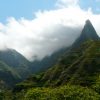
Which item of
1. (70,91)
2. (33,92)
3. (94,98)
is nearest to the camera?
(94,98)

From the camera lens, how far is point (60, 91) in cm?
16112

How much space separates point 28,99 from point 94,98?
29.2 m

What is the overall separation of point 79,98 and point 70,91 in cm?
1052

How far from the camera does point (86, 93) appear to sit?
155 metres

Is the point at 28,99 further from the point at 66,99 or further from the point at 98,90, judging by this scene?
the point at 98,90

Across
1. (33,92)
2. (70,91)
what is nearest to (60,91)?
(70,91)

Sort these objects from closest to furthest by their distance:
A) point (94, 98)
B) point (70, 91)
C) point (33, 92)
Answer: point (94, 98), point (70, 91), point (33, 92)

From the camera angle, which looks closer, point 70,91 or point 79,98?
point 79,98

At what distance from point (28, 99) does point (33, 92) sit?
831cm

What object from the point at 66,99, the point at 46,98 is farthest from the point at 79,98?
the point at 46,98

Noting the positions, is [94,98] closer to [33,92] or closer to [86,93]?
[86,93]

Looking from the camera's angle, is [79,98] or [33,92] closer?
[79,98]

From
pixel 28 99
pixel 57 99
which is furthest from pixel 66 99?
pixel 28 99

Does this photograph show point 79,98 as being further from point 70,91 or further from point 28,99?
point 28,99
